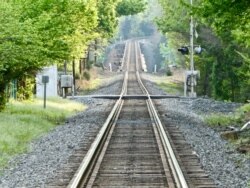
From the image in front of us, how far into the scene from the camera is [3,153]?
59.4 feet

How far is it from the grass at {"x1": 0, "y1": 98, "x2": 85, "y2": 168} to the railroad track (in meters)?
2.32

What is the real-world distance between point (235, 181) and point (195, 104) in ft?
80.1

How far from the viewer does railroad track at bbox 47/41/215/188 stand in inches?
539

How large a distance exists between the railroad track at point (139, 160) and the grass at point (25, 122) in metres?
2.32

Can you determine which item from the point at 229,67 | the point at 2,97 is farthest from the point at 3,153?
the point at 229,67

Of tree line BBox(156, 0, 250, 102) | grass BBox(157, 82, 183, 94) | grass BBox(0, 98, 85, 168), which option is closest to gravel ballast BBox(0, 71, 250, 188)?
grass BBox(0, 98, 85, 168)

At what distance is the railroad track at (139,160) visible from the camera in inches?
539

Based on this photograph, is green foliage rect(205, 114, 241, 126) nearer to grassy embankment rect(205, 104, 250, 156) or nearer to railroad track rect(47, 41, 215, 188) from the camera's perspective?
grassy embankment rect(205, 104, 250, 156)

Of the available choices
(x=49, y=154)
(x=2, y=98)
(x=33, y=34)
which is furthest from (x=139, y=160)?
(x=2, y=98)

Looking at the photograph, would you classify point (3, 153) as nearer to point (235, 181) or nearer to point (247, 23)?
point (235, 181)

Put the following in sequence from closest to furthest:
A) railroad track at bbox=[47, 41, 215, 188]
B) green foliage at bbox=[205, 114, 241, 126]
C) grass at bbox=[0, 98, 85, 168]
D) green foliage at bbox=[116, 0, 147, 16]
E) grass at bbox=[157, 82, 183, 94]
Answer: railroad track at bbox=[47, 41, 215, 188]
grass at bbox=[0, 98, 85, 168]
green foliage at bbox=[205, 114, 241, 126]
grass at bbox=[157, 82, 183, 94]
green foliage at bbox=[116, 0, 147, 16]

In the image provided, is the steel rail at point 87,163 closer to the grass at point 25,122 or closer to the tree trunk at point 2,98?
the grass at point 25,122

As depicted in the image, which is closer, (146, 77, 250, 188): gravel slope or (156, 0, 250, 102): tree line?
(146, 77, 250, 188): gravel slope

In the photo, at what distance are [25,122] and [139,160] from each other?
30.8ft
